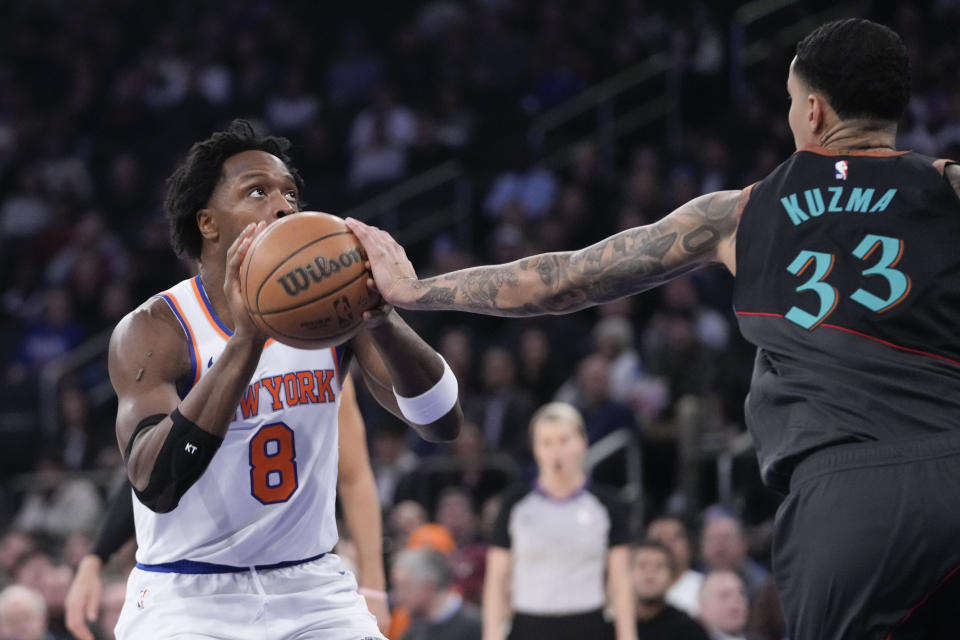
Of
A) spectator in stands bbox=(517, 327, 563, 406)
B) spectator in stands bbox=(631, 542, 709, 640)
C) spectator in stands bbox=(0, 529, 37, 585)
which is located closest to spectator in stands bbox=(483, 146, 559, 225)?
spectator in stands bbox=(517, 327, 563, 406)

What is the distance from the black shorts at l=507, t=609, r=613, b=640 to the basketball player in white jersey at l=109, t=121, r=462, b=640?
11.1ft

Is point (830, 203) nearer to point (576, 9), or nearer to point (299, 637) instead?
point (299, 637)

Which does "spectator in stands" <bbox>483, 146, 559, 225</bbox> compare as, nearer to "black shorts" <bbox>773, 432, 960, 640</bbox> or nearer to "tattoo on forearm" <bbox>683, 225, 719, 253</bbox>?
"tattoo on forearm" <bbox>683, 225, 719, 253</bbox>

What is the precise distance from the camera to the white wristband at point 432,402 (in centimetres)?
407

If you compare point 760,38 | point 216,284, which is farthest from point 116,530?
point 760,38

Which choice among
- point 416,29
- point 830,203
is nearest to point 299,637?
point 830,203

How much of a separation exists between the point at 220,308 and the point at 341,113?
1228cm

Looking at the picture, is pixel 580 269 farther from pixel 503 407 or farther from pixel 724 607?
pixel 503 407

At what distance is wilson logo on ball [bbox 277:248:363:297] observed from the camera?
141 inches

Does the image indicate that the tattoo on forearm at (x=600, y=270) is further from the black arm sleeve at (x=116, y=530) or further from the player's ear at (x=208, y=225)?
the black arm sleeve at (x=116, y=530)

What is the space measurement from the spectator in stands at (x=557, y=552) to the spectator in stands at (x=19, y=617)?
2.81 m

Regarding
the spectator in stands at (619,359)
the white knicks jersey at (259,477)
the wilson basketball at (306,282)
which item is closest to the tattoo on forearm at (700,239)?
the wilson basketball at (306,282)

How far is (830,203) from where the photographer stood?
3.08m

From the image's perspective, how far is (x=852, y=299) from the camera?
9.88ft
